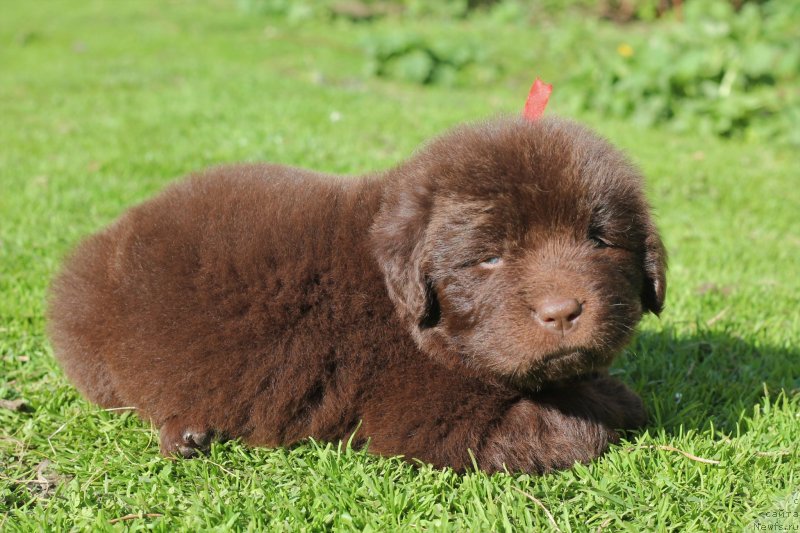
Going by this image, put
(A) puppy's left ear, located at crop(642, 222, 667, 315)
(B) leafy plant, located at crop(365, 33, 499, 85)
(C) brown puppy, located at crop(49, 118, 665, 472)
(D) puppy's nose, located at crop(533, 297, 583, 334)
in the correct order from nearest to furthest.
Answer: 1. (D) puppy's nose, located at crop(533, 297, 583, 334)
2. (C) brown puppy, located at crop(49, 118, 665, 472)
3. (A) puppy's left ear, located at crop(642, 222, 667, 315)
4. (B) leafy plant, located at crop(365, 33, 499, 85)

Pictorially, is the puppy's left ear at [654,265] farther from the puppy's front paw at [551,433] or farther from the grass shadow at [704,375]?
the grass shadow at [704,375]

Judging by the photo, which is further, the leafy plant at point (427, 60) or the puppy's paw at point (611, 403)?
the leafy plant at point (427, 60)

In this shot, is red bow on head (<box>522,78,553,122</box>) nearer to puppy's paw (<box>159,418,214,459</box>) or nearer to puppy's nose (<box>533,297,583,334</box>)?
puppy's nose (<box>533,297,583,334</box>)

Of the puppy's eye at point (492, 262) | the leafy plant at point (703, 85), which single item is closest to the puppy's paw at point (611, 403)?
the puppy's eye at point (492, 262)

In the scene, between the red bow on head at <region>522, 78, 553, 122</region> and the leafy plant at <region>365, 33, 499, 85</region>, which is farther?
the leafy plant at <region>365, 33, 499, 85</region>

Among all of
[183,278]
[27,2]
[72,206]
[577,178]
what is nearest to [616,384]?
[577,178]

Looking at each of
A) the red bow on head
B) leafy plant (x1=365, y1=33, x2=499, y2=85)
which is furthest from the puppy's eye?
leafy plant (x1=365, y1=33, x2=499, y2=85)

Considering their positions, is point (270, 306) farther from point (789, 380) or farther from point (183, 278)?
point (789, 380)
